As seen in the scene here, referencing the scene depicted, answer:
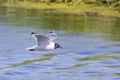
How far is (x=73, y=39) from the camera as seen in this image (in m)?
18.4

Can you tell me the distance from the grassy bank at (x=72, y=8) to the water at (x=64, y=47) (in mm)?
673

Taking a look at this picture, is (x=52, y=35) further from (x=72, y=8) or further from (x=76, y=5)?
(x=76, y=5)

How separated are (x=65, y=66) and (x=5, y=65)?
4.59 feet

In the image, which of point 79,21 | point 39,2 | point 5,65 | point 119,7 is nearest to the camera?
point 5,65

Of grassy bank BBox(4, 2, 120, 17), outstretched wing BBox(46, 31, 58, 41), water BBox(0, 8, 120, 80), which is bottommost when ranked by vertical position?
grassy bank BBox(4, 2, 120, 17)

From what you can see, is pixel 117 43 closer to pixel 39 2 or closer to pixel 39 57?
pixel 39 57

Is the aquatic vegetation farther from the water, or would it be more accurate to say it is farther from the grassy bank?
the water

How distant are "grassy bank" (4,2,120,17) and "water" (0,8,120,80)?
2.21 ft

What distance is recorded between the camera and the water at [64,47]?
13570mm

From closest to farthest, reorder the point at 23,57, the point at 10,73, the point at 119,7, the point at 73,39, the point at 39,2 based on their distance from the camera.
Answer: the point at 10,73 → the point at 23,57 → the point at 73,39 → the point at 119,7 → the point at 39,2

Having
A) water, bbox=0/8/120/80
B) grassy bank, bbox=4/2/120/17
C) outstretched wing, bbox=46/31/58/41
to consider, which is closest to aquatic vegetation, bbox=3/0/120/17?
grassy bank, bbox=4/2/120/17

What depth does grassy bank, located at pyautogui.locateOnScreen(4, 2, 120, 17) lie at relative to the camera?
2388 centimetres

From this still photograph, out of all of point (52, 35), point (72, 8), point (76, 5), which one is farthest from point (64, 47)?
point (76, 5)

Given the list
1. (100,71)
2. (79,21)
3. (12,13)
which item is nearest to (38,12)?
(12,13)
